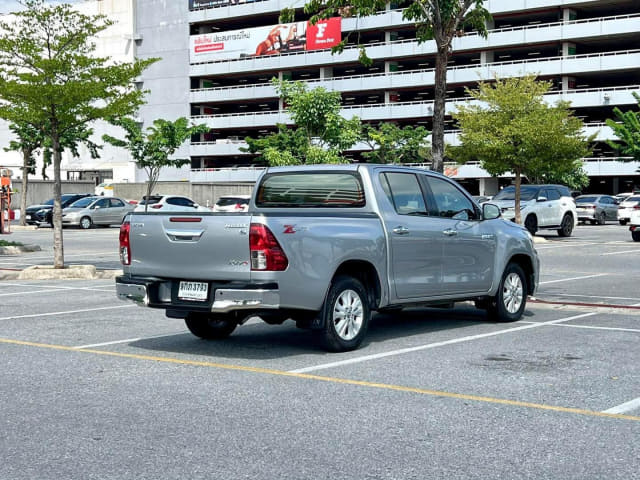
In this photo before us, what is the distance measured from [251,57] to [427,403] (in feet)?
274

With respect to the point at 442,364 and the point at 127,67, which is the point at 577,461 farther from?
the point at 127,67

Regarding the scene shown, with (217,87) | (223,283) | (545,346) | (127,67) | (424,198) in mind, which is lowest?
(545,346)

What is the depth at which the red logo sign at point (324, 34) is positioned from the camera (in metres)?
81.8

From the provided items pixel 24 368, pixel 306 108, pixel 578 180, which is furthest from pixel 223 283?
pixel 578 180

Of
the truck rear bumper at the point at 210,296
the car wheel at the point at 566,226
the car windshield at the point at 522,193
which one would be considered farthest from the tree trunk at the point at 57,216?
the car wheel at the point at 566,226

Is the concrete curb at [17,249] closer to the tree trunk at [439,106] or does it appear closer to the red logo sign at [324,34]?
the tree trunk at [439,106]

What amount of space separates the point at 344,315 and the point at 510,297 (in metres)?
3.31

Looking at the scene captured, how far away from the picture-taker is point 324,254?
8.80 metres

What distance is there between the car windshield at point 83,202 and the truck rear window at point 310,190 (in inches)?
1365

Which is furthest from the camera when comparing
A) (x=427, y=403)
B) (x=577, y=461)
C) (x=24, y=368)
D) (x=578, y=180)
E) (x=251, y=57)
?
(x=251, y=57)

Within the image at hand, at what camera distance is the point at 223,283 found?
8578 mm

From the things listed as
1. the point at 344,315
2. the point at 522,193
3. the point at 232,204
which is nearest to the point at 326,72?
the point at 232,204

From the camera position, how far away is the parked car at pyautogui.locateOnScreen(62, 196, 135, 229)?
4266 centimetres

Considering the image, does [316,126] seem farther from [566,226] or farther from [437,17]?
[437,17]
